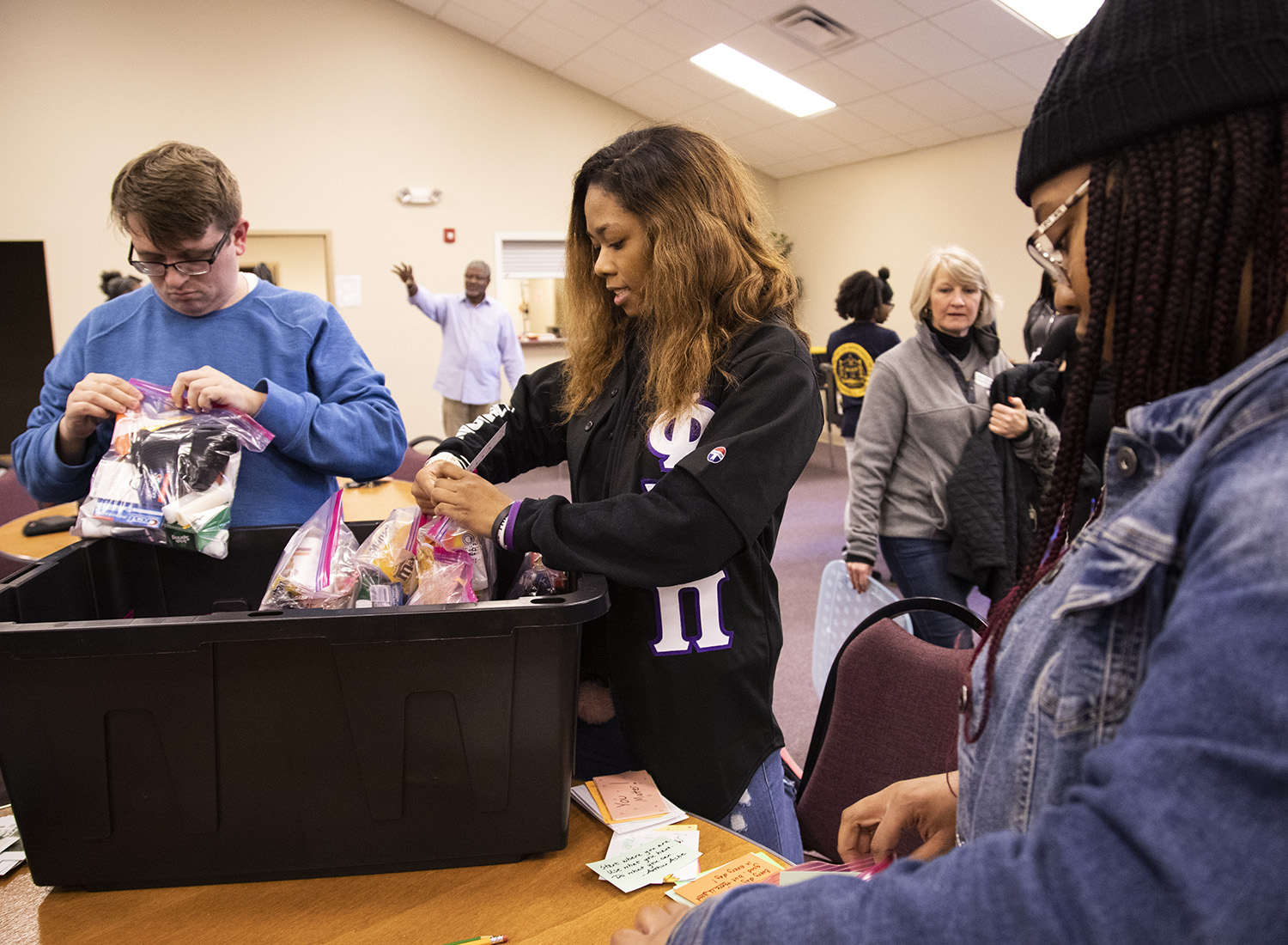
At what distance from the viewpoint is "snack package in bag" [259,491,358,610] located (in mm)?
Answer: 912

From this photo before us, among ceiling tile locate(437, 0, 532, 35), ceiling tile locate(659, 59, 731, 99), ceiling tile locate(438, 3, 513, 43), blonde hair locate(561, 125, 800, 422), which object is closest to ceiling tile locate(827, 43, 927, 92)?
ceiling tile locate(659, 59, 731, 99)

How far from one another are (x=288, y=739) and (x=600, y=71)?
25.8ft

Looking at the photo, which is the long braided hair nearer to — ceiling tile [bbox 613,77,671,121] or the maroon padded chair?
the maroon padded chair

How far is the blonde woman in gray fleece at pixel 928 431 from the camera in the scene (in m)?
2.31

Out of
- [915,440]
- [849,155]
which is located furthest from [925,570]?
[849,155]

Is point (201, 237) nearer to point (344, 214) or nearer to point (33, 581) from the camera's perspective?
point (33, 581)

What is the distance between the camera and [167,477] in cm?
108

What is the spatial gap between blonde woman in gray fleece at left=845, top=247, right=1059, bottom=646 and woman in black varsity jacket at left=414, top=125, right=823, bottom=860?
1288mm

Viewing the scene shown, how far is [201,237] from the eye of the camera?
1223 mm

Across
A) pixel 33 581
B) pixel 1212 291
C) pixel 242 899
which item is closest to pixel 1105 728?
pixel 1212 291

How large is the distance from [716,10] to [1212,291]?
21.4ft

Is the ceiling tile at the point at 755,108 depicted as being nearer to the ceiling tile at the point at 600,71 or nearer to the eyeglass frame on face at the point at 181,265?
the ceiling tile at the point at 600,71

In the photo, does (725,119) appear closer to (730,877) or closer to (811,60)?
(811,60)

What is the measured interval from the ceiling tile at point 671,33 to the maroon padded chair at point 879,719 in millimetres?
6264
